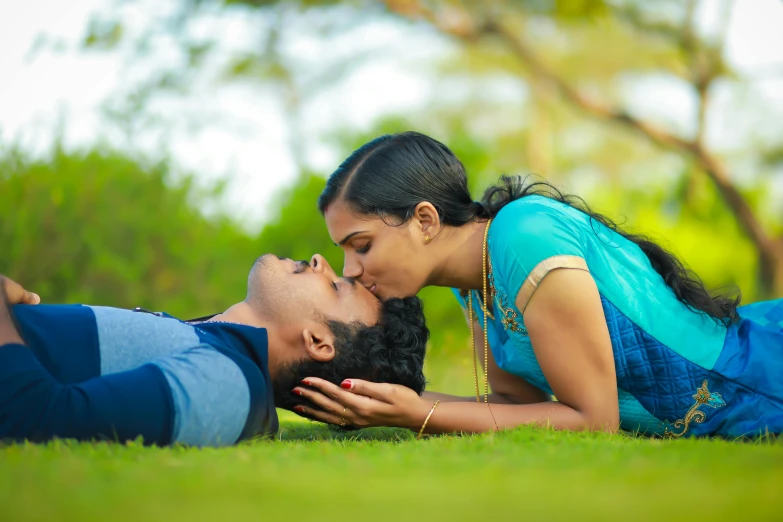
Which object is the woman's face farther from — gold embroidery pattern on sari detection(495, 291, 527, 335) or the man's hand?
the man's hand

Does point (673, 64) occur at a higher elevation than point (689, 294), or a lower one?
higher

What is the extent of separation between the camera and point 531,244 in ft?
10.1

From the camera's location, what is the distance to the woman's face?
3.37 metres

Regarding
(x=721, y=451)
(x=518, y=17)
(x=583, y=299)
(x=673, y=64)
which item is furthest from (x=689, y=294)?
(x=673, y=64)

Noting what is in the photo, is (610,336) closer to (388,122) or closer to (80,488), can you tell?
(80,488)

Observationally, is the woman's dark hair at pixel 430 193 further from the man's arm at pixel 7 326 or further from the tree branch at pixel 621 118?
the tree branch at pixel 621 118

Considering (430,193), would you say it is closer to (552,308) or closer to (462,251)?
(462,251)

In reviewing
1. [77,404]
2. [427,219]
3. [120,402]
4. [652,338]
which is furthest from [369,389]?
[652,338]

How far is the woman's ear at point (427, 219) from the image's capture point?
11.2 ft

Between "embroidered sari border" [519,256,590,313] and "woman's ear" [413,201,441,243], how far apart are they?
545mm

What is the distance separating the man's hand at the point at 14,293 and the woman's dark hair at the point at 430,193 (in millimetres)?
1280

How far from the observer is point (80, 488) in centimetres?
181

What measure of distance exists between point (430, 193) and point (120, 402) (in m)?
1.61

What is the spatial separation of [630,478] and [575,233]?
1.34 m
